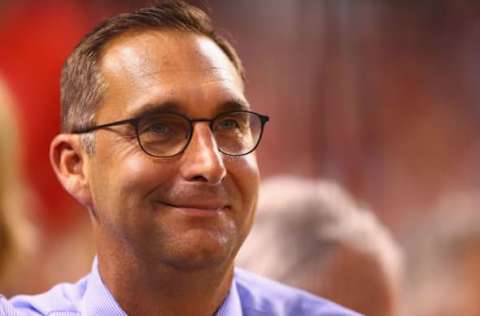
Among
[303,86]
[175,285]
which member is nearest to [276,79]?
[303,86]

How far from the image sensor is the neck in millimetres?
1002

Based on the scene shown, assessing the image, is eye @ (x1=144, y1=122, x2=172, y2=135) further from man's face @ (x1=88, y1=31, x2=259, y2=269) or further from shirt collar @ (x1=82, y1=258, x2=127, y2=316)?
shirt collar @ (x1=82, y1=258, x2=127, y2=316)

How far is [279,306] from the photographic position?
1207mm

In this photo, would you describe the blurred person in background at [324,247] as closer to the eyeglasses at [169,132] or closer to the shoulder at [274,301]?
the shoulder at [274,301]

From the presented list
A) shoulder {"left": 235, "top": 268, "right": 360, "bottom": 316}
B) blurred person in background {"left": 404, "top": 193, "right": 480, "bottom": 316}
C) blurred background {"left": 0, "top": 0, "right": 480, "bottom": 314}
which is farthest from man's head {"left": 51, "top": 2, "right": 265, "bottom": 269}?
blurred person in background {"left": 404, "top": 193, "right": 480, "bottom": 316}

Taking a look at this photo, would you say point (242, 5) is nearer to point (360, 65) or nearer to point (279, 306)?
point (360, 65)

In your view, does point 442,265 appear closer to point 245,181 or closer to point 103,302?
point 245,181

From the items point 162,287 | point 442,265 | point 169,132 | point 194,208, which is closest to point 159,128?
point 169,132

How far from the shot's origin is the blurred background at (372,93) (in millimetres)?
1405

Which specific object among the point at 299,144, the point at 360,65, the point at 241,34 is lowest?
the point at 299,144

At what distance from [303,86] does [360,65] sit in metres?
0.13

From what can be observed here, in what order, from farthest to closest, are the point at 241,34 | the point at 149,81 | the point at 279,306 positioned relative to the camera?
the point at 241,34
the point at 279,306
the point at 149,81

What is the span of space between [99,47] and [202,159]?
0.26 metres

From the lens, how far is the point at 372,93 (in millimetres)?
1441
